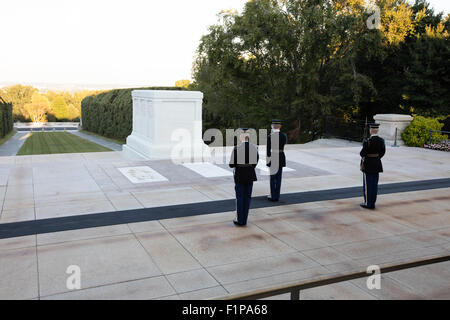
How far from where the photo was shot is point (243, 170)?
629 cm

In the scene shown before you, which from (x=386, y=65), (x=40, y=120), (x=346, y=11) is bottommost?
(x=40, y=120)

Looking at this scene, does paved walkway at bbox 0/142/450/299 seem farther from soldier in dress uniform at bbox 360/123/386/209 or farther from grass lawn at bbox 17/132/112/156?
grass lawn at bbox 17/132/112/156

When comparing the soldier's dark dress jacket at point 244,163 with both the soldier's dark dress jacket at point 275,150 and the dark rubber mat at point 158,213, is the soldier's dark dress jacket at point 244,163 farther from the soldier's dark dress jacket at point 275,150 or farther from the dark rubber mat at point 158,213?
the soldier's dark dress jacket at point 275,150

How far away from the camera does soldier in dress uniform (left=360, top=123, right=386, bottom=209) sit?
7348 millimetres

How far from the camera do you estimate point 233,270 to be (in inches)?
190

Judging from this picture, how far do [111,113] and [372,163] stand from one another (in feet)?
111

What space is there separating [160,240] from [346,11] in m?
22.4

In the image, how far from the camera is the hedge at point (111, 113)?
33.8m

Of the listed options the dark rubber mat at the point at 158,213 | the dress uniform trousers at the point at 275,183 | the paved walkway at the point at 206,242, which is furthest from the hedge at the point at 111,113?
the dress uniform trousers at the point at 275,183

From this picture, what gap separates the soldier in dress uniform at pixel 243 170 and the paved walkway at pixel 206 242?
0.36 metres

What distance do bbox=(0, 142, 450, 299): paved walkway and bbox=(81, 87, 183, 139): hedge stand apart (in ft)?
68.9

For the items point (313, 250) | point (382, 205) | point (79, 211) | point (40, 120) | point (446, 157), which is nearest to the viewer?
point (313, 250)

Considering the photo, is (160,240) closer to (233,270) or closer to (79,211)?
(233,270)
